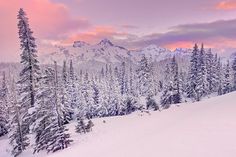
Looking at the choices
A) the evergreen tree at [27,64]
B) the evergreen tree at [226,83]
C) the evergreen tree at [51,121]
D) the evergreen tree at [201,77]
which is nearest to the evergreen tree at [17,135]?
the evergreen tree at [27,64]

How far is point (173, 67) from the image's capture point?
70.8 metres

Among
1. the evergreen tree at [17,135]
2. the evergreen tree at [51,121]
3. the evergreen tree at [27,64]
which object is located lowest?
the evergreen tree at [17,135]

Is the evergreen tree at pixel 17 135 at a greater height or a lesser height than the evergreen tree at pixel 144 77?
lesser

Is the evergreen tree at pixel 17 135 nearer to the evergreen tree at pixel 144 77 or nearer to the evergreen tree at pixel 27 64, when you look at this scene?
the evergreen tree at pixel 27 64

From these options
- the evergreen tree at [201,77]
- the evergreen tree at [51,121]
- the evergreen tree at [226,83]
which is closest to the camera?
the evergreen tree at [51,121]

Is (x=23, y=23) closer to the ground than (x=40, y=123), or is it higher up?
higher up

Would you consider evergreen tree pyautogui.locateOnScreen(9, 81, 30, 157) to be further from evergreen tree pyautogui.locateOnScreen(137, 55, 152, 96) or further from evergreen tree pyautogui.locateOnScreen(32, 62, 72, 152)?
evergreen tree pyautogui.locateOnScreen(137, 55, 152, 96)

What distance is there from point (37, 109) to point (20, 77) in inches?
211

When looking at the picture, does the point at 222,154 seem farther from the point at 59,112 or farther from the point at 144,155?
the point at 59,112

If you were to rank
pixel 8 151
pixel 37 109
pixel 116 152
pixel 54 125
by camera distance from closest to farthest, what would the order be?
pixel 116 152, pixel 54 125, pixel 37 109, pixel 8 151

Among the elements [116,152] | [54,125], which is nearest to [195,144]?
[116,152]

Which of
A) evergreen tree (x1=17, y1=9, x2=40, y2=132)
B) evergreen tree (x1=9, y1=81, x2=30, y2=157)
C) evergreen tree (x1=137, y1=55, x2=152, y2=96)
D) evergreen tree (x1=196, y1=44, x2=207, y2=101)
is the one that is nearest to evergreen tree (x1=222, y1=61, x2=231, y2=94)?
evergreen tree (x1=196, y1=44, x2=207, y2=101)

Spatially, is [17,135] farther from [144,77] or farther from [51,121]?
[144,77]

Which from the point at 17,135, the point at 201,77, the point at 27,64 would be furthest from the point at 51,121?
the point at 201,77
